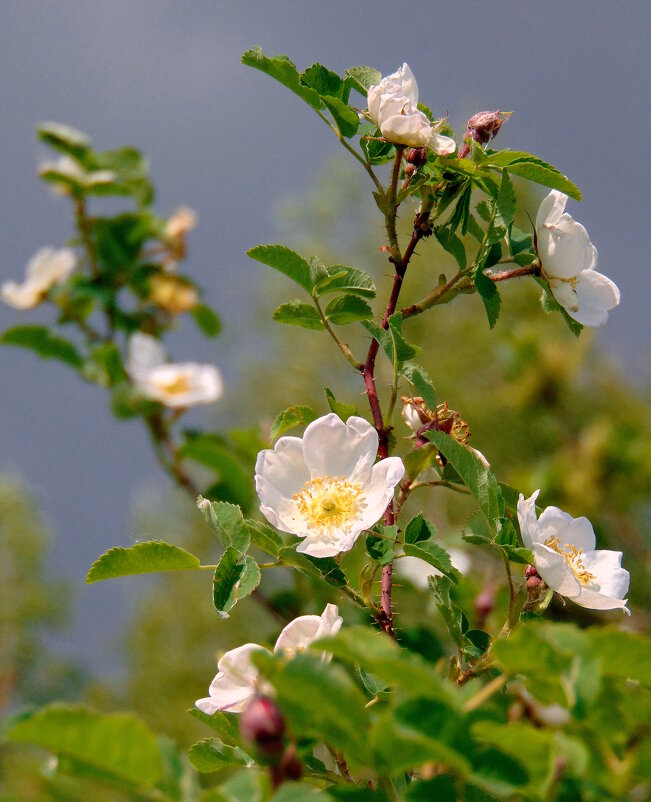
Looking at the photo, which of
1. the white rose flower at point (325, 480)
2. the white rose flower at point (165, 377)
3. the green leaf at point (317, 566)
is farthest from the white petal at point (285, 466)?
the white rose flower at point (165, 377)

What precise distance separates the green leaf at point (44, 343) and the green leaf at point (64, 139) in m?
0.44

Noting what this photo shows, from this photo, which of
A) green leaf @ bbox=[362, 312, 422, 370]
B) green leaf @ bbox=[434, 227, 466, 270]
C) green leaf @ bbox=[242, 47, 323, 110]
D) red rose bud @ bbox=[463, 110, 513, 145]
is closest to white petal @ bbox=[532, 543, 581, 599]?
green leaf @ bbox=[362, 312, 422, 370]

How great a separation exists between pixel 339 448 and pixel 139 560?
25 cm

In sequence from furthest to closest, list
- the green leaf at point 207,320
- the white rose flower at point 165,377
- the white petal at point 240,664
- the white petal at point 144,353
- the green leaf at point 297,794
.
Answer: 1. the green leaf at point 207,320
2. the white petal at point 144,353
3. the white rose flower at point 165,377
4. the white petal at point 240,664
5. the green leaf at point 297,794

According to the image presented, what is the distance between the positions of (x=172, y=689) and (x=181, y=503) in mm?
1851

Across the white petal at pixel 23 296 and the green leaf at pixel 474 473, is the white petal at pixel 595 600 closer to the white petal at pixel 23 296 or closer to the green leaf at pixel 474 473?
the green leaf at pixel 474 473

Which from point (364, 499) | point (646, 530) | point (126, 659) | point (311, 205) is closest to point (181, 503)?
point (126, 659)

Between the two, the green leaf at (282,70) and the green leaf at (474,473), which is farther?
the green leaf at (282,70)

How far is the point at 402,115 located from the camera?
2.84 feet

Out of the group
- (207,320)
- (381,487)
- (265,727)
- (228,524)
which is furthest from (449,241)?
(207,320)

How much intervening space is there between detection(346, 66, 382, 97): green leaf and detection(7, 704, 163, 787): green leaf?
A: 0.76m

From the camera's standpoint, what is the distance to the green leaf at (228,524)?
0.81 meters

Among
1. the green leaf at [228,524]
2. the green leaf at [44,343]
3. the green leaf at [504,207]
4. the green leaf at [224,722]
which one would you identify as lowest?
the green leaf at [224,722]

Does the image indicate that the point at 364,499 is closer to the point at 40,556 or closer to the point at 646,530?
the point at 646,530
